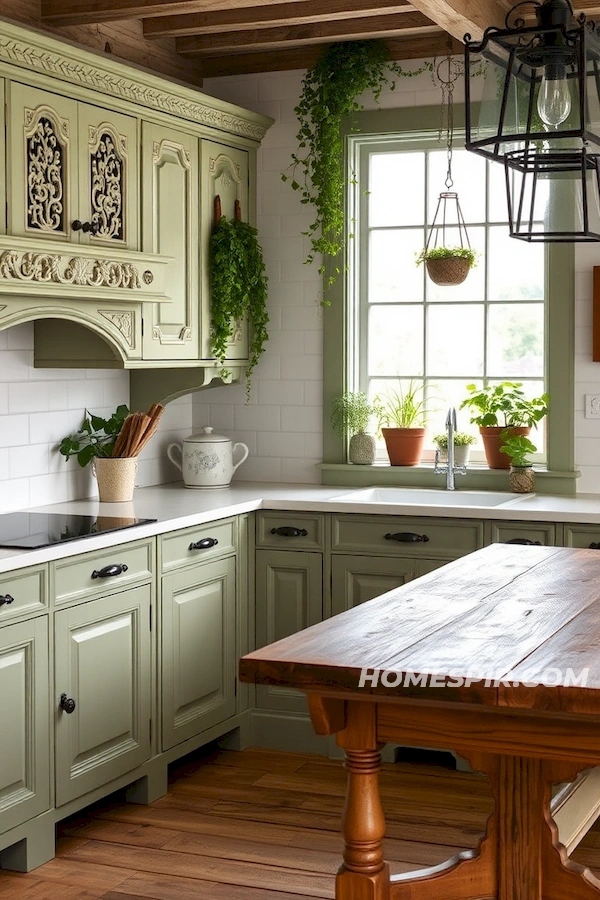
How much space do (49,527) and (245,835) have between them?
48.7 inches

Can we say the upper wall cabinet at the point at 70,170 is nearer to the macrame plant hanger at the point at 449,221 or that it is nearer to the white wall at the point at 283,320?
the white wall at the point at 283,320

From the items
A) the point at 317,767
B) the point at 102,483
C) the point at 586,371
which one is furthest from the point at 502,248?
the point at 317,767

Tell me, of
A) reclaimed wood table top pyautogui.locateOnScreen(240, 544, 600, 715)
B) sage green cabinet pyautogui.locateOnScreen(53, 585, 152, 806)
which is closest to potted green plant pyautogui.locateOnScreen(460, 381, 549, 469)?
sage green cabinet pyautogui.locateOnScreen(53, 585, 152, 806)

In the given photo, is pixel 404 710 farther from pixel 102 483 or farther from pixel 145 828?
pixel 102 483

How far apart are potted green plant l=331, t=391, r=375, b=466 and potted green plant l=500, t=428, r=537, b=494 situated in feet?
2.17

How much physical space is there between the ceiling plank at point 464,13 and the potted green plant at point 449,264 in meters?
1.08

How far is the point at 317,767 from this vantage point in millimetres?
4836

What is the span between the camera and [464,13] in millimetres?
4016

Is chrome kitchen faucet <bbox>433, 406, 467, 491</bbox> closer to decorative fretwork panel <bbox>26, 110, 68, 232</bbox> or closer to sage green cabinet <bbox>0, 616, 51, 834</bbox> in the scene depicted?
decorative fretwork panel <bbox>26, 110, 68, 232</bbox>

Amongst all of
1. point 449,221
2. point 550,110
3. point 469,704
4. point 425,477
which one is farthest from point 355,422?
point 550,110

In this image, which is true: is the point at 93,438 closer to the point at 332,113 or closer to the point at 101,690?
the point at 101,690

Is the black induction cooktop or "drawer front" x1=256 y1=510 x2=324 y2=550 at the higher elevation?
the black induction cooktop

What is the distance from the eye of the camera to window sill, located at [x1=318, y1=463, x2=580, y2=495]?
5.20m

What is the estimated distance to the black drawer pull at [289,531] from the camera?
4.97 m
